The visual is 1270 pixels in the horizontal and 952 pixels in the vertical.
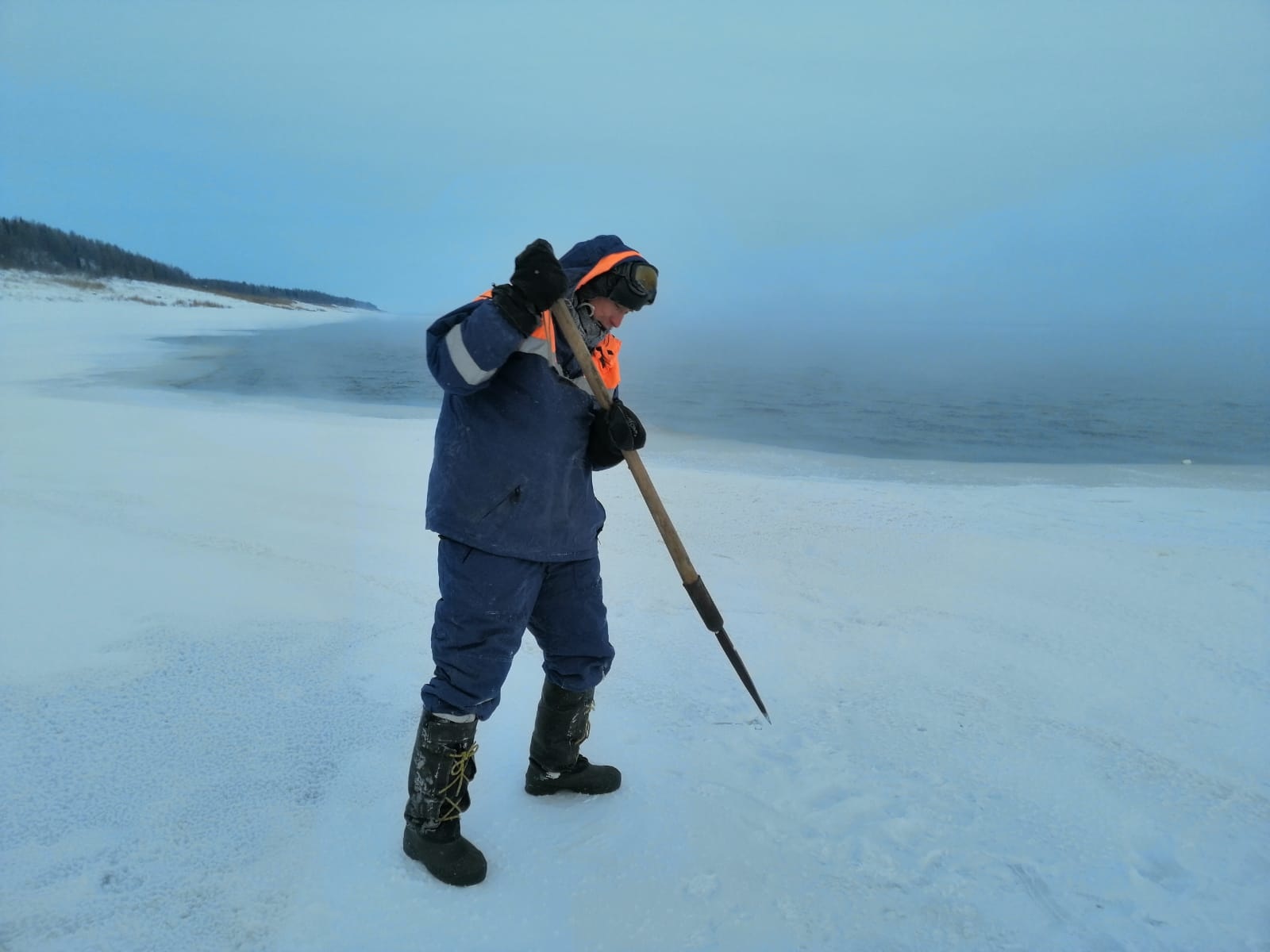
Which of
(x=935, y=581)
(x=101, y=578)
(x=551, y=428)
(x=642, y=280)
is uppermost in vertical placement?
(x=642, y=280)

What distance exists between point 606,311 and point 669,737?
1538 millimetres

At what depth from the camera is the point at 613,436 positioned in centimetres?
208

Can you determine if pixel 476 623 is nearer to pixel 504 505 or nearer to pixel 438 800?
pixel 504 505

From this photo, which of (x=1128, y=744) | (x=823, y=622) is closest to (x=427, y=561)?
(x=823, y=622)

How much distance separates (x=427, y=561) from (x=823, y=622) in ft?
7.01

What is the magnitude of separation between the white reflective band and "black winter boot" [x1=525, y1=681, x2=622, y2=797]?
1024mm

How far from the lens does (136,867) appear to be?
Answer: 193 cm

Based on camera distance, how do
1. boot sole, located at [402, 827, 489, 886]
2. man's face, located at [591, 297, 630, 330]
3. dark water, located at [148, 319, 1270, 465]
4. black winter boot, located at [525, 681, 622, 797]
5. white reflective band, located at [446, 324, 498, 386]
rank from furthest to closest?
dark water, located at [148, 319, 1270, 465] < black winter boot, located at [525, 681, 622, 797] < man's face, located at [591, 297, 630, 330] < boot sole, located at [402, 827, 489, 886] < white reflective band, located at [446, 324, 498, 386]

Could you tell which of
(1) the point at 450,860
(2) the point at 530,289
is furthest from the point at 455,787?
(2) the point at 530,289

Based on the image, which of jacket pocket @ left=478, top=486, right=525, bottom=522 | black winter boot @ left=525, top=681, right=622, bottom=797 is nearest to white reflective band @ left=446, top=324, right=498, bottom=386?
jacket pocket @ left=478, top=486, right=525, bottom=522

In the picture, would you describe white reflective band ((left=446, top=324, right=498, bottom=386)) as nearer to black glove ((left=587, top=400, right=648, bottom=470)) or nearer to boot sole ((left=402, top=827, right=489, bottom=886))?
black glove ((left=587, top=400, right=648, bottom=470))

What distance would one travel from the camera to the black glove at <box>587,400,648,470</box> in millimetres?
2066

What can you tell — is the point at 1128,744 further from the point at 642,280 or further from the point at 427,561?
the point at 427,561

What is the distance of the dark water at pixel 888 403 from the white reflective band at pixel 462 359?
7.19 m
